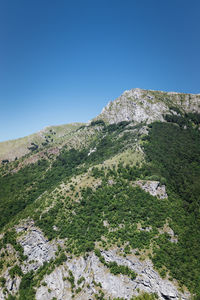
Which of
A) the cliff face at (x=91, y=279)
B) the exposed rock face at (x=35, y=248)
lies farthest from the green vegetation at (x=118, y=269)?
the exposed rock face at (x=35, y=248)

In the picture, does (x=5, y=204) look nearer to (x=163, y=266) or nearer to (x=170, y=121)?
(x=163, y=266)

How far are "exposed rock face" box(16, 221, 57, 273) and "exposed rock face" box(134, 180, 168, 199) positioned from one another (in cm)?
5659

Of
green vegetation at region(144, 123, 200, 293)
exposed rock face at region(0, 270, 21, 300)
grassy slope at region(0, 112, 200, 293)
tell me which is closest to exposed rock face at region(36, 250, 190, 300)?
grassy slope at region(0, 112, 200, 293)

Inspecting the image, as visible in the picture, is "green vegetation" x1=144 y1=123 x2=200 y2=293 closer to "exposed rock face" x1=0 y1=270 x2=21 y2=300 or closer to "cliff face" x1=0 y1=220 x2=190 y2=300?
"cliff face" x1=0 y1=220 x2=190 y2=300

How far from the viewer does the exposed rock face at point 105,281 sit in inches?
2087

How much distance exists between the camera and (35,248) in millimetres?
74438

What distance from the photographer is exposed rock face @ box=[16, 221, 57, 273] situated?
71.1 meters

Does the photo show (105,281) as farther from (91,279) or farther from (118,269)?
(118,269)

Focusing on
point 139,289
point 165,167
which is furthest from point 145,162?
point 139,289

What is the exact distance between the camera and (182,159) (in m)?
123

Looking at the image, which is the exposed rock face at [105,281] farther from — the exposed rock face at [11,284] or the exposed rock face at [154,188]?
the exposed rock face at [154,188]

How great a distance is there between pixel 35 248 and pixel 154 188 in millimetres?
69040

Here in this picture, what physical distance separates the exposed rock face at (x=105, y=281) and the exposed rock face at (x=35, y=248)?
8828 millimetres

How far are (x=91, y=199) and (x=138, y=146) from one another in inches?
2528
